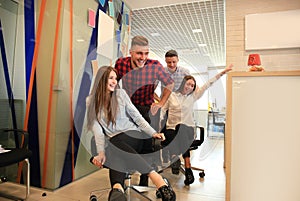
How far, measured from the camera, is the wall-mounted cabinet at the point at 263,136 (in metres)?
1.42

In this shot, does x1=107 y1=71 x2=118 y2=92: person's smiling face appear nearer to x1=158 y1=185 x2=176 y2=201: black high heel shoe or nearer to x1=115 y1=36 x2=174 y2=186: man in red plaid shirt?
x1=115 y1=36 x2=174 y2=186: man in red plaid shirt

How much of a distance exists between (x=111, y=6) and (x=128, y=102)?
66.4 inches

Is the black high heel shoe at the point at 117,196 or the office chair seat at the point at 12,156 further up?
the office chair seat at the point at 12,156

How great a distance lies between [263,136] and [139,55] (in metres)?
1.09

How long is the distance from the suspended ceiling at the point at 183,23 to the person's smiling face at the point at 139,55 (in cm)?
19

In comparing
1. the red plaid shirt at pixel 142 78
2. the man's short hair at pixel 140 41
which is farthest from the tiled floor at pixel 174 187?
the man's short hair at pixel 140 41

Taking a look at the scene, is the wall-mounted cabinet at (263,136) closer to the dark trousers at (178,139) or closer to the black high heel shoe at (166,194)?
the black high heel shoe at (166,194)

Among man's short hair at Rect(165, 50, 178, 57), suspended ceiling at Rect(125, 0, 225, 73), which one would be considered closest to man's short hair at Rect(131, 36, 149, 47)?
suspended ceiling at Rect(125, 0, 225, 73)

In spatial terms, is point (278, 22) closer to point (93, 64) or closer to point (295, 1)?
point (295, 1)

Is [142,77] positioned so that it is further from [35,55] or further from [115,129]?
[35,55]

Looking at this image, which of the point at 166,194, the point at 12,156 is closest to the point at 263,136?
the point at 166,194

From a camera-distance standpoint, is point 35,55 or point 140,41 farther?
point 35,55

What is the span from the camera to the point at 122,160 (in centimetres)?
159

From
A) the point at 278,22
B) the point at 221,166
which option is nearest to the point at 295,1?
the point at 278,22
